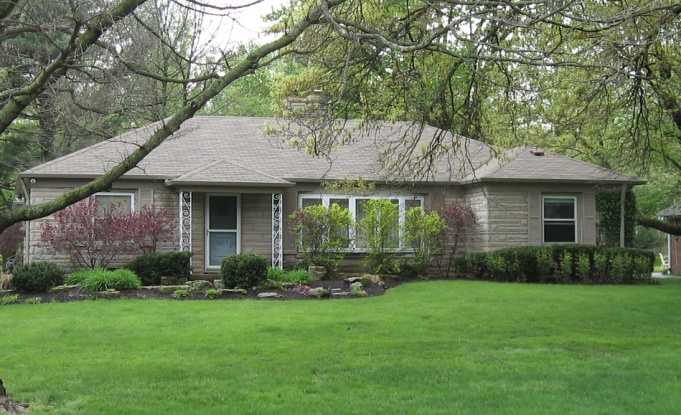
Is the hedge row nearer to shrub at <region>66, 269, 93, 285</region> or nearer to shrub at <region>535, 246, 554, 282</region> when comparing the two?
shrub at <region>535, 246, 554, 282</region>

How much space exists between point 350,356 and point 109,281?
8.11 meters

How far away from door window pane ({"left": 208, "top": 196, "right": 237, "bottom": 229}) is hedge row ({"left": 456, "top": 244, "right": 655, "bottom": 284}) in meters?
6.58

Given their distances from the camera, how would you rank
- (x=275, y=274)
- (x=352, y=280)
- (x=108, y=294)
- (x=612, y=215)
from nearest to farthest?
(x=108, y=294), (x=352, y=280), (x=275, y=274), (x=612, y=215)

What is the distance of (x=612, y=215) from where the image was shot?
21.2 meters

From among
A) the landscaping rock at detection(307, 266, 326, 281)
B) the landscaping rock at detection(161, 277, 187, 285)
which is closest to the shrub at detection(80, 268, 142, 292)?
the landscaping rock at detection(161, 277, 187, 285)

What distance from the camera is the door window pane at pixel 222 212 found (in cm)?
1995

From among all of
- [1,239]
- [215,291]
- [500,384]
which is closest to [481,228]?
[215,291]

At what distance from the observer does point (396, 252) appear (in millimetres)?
20391

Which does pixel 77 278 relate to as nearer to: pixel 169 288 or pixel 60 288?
pixel 60 288

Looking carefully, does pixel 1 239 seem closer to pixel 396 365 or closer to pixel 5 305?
pixel 5 305

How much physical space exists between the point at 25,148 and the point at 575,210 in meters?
18.6

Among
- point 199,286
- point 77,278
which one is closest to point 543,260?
point 199,286

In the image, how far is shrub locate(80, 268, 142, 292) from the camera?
1573 centimetres

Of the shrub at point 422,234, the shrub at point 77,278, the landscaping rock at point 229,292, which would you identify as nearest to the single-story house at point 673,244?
the shrub at point 422,234
